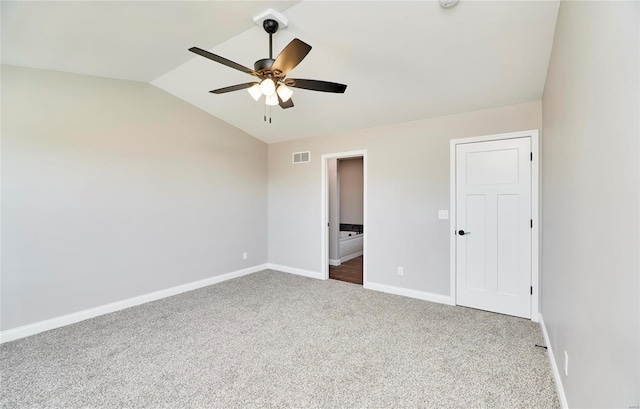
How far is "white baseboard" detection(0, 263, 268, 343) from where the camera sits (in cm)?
273

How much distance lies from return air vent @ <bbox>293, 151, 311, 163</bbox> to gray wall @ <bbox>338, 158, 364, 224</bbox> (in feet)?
8.10

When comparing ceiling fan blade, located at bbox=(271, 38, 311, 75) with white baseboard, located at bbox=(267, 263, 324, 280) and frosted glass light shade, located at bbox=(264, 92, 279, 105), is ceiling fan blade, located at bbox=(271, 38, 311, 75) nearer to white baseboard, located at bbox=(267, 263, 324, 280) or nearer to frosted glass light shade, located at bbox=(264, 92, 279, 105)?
frosted glass light shade, located at bbox=(264, 92, 279, 105)

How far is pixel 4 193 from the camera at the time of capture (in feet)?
8.67

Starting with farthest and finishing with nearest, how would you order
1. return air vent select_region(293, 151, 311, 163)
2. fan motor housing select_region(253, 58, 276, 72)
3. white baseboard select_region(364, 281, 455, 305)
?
return air vent select_region(293, 151, 311, 163), white baseboard select_region(364, 281, 455, 305), fan motor housing select_region(253, 58, 276, 72)

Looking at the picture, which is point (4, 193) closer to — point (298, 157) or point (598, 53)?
point (298, 157)

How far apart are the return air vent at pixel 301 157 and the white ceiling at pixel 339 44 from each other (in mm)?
1342

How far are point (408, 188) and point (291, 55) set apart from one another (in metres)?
2.53

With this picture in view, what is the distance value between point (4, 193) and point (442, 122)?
477 centimetres

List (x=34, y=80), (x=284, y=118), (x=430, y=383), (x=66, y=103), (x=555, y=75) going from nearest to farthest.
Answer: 1. (x=430, y=383)
2. (x=555, y=75)
3. (x=34, y=80)
4. (x=66, y=103)
5. (x=284, y=118)

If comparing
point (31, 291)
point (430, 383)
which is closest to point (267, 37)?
point (430, 383)

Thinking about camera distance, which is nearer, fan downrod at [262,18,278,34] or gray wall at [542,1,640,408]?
gray wall at [542,1,640,408]

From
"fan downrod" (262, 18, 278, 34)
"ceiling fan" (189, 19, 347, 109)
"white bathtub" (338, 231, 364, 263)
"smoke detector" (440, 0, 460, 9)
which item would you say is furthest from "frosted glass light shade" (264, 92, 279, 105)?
"white bathtub" (338, 231, 364, 263)

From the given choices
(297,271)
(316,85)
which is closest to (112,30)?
(316,85)

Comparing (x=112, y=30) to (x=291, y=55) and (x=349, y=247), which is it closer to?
(x=291, y=55)
